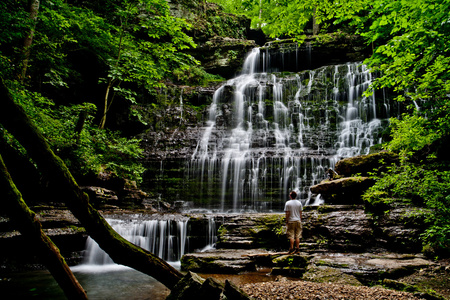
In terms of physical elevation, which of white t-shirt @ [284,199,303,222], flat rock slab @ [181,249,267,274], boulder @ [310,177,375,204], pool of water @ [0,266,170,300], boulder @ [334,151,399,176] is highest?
boulder @ [334,151,399,176]

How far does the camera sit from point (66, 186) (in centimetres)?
262

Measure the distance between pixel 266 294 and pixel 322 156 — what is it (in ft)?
41.6

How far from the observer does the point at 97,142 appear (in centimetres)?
1202

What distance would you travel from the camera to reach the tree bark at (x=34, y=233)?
2469 millimetres

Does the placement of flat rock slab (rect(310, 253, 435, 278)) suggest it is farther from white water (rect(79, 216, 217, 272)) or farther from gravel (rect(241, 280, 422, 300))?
white water (rect(79, 216, 217, 272))

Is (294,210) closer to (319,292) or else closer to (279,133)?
(319,292)

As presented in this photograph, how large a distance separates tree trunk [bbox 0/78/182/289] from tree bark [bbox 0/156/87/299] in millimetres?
314

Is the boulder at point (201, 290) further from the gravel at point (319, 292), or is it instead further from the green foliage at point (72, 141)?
the green foliage at point (72, 141)

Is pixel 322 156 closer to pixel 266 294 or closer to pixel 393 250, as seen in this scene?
pixel 393 250

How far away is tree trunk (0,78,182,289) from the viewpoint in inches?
98.0

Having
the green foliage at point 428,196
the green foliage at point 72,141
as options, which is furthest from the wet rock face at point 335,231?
the green foliage at point 72,141

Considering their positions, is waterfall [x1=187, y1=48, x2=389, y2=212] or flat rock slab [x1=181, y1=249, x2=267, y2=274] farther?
waterfall [x1=187, y1=48, x2=389, y2=212]

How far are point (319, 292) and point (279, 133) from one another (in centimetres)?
1452

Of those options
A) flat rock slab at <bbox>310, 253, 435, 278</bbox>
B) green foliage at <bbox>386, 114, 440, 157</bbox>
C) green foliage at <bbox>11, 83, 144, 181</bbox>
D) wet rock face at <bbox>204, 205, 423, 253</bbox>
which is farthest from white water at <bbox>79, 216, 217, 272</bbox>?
green foliage at <bbox>386, 114, 440, 157</bbox>
